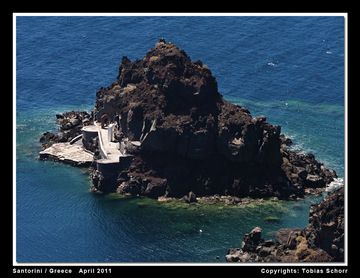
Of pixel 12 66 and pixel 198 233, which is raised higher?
pixel 12 66
